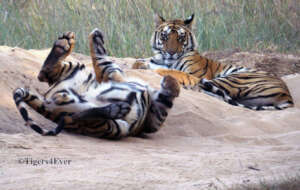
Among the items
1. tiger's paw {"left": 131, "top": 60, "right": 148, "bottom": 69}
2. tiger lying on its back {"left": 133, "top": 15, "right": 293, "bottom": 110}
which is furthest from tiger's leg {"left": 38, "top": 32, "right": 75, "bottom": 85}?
tiger's paw {"left": 131, "top": 60, "right": 148, "bottom": 69}

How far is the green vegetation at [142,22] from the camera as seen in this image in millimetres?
10516

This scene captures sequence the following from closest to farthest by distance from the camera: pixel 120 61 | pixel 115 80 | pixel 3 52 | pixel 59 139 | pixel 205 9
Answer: pixel 59 139
pixel 115 80
pixel 3 52
pixel 120 61
pixel 205 9

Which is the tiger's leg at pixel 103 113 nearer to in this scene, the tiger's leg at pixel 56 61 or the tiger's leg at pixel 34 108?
the tiger's leg at pixel 34 108

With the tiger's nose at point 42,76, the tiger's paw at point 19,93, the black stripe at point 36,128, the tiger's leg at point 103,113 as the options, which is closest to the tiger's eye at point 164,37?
the tiger's nose at point 42,76

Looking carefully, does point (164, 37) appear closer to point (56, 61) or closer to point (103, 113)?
point (56, 61)

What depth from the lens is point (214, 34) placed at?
11.2 metres

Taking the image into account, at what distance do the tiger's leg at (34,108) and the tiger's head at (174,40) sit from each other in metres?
4.42

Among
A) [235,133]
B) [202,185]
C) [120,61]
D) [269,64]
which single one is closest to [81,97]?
[235,133]

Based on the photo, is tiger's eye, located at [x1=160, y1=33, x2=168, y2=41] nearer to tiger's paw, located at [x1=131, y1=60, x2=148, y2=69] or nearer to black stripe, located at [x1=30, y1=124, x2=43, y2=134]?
tiger's paw, located at [x1=131, y1=60, x2=148, y2=69]

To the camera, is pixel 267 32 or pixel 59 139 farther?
pixel 267 32

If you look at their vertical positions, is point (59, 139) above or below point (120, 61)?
above

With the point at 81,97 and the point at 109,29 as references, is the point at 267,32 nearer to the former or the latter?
the point at 109,29

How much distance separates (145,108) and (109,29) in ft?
18.8

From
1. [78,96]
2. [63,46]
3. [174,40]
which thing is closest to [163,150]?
[78,96]
